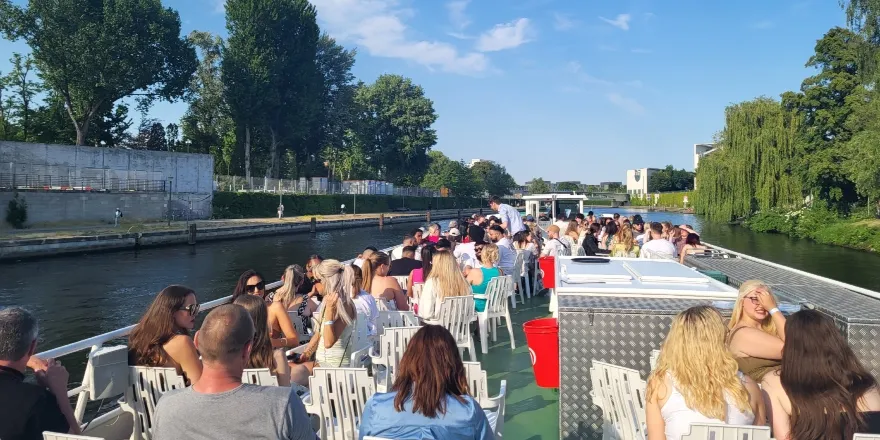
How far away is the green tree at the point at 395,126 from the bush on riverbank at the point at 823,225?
38.2 meters

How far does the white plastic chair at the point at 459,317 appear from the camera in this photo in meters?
5.36

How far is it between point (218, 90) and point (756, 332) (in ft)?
181

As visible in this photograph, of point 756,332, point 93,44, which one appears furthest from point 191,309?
point 93,44

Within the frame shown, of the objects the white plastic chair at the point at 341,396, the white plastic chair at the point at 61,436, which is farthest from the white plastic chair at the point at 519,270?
the white plastic chair at the point at 61,436

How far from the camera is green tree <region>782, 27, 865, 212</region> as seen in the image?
31000mm

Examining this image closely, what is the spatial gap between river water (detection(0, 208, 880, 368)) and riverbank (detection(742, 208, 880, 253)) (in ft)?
1.72

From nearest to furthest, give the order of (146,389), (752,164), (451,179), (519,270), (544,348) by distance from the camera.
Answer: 1. (146,389)
2. (544,348)
3. (519,270)
4. (752,164)
5. (451,179)

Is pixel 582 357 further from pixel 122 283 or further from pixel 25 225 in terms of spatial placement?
pixel 25 225

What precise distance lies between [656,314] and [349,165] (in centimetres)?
7179

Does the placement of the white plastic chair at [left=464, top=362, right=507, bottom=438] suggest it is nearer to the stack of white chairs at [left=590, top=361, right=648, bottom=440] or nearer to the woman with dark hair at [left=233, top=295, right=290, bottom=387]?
the stack of white chairs at [left=590, top=361, right=648, bottom=440]

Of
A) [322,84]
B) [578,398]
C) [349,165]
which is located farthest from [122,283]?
[349,165]

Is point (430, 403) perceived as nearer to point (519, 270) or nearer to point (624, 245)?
point (519, 270)

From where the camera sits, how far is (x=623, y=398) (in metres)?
2.87

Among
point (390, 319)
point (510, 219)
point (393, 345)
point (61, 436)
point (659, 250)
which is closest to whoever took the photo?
point (61, 436)
